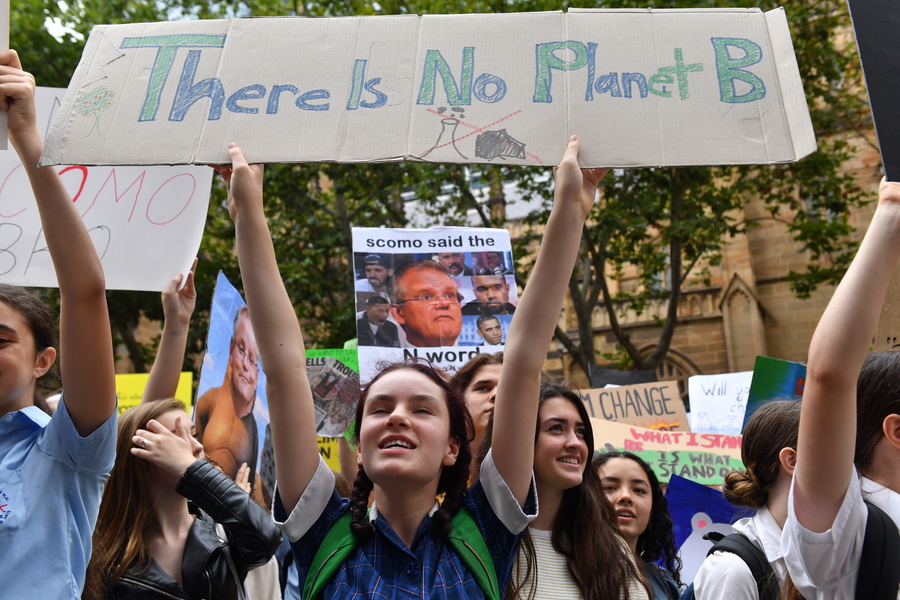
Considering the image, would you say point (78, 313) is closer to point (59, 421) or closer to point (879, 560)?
point (59, 421)

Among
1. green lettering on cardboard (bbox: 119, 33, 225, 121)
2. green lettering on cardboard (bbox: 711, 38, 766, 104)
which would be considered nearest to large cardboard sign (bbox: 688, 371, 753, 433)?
green lettering on cardboard (bbox: 711, 38, 766, 104)

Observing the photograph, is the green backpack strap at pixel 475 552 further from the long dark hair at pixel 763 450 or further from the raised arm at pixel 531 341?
the long dark hair at pixel 763 450

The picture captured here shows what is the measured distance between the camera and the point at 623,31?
2.37 metres

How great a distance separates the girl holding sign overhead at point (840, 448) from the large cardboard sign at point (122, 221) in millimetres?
2247

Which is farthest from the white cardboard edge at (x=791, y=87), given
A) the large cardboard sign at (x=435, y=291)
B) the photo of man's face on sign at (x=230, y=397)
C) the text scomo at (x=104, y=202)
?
the photo of man's face on sign at (x=230, y=397)

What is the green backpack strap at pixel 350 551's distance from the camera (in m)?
1.89

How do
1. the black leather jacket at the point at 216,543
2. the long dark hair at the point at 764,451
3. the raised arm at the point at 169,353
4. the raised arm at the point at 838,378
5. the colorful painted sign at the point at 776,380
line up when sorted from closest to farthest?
the raised arm at the point at 838,378, the long dark hair at the point at 764,451, the black leather jacket at the point at 216,543, the raised arm at the point at 169,353, the colorful painted sign at the point at 776,380

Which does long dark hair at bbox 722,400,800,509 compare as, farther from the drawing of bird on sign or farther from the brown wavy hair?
the brown wavy hair

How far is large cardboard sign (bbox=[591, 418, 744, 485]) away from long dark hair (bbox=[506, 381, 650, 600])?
187cm

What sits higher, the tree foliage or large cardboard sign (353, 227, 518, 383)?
the tree foliage

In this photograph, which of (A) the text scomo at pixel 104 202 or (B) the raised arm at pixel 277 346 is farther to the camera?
(A) the text scomo at pixel 104 202

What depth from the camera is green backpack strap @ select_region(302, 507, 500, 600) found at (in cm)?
189

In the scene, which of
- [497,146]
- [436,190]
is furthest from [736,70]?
[436,190]

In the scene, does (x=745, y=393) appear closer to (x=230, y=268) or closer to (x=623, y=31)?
(x=623, y=31)
